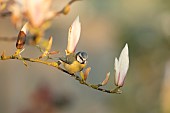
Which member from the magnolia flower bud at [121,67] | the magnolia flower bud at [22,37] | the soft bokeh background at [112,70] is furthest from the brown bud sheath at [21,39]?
the soft bokeh background at [112,70]

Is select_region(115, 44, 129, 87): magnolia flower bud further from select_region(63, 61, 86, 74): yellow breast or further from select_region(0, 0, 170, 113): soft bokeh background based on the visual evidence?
select_region(0, 0, 170, 113): soft bokeh background

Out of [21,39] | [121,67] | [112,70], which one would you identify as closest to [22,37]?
[21,39]

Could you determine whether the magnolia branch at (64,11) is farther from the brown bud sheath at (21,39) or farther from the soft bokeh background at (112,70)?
the soft bokeh background at (112,70)

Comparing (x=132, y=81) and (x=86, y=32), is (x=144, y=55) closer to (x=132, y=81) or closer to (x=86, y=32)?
(x=132, y=81)

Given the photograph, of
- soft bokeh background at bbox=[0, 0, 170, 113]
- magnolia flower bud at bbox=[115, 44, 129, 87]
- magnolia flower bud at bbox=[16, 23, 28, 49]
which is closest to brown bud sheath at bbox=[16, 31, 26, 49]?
magnolia flower bud at bbox=[16, 23, 28, 49]

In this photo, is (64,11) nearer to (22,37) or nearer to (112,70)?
(22,37)

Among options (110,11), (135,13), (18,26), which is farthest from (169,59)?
(110,11)
